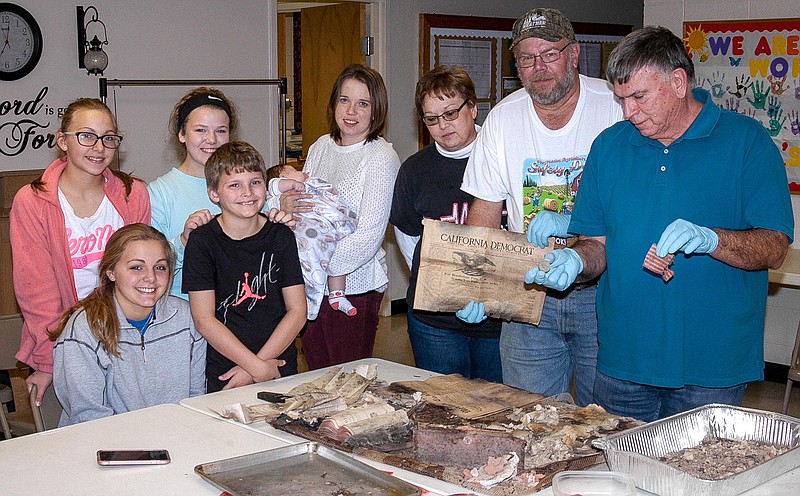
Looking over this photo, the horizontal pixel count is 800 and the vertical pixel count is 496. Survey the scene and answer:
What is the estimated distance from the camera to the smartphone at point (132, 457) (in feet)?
6.28

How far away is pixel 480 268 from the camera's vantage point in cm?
249

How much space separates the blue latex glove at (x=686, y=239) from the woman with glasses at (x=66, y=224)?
1.69 m

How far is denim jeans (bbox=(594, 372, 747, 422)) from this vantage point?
224 cm

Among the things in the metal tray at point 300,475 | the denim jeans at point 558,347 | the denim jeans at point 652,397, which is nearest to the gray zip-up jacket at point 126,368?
the metal tray at point 300,475

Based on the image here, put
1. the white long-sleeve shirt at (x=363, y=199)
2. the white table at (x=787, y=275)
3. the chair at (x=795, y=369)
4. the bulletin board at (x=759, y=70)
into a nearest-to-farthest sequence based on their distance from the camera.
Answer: the white long-sleeve shirt at (x=363, y=199) < the chair at (x=795, y=369) < the white table at (x=787, y=275) < the bulletin board at (x=759, y=70)

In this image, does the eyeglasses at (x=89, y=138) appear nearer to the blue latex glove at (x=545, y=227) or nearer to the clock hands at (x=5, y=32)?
the blue latex glove at (x=545, y=227)

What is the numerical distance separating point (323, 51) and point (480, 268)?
461cm

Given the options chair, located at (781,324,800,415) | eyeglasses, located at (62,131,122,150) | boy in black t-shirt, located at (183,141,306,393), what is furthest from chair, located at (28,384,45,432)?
chair, located at (781,324,800,415)

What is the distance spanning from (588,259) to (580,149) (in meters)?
0.35

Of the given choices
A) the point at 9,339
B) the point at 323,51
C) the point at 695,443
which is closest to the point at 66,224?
the point at 9,339

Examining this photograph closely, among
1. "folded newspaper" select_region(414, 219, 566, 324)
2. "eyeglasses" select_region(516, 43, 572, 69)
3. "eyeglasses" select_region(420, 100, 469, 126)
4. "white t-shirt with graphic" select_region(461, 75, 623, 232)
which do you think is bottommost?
"folded newspaper" select_region(414, 219, 566, 324)

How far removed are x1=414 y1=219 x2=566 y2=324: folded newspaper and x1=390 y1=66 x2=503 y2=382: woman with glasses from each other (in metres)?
0.32

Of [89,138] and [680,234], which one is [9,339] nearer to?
[89,138]

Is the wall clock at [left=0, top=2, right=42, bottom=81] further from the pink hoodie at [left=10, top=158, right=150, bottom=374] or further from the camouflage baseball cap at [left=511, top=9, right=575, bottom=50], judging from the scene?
the camouflage baseball cap at [left=511, top=9, right=575, bottom=50]
